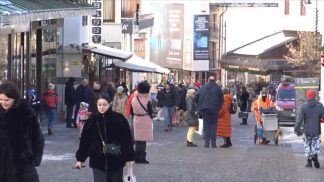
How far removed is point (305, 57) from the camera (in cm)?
5831

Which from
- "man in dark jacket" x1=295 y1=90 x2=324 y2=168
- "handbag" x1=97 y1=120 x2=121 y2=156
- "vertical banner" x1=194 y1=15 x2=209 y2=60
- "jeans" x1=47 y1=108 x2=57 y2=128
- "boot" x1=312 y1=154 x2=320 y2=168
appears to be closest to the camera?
"handbag" x1=97 y1=120 x2=121 y2=156

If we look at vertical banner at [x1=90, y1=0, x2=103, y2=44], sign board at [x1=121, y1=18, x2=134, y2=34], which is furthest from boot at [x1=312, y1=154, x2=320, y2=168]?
sign board at [x1=121, y1=18, x2=134, y2=34]

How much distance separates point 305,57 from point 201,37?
83.7 feet

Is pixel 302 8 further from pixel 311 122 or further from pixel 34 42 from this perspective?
pixel 311 122

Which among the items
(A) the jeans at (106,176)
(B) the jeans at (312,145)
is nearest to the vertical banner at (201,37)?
(B) the jeans at (312,145)

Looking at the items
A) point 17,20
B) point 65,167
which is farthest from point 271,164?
point 17,20

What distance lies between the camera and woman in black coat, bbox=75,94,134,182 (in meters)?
10.3

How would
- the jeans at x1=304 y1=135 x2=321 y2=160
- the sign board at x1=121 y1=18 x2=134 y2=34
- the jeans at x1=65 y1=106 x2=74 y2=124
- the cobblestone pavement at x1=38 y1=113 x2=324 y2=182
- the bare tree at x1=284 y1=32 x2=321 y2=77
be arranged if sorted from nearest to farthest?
Answer: the cobblestone pavement at x1=38 y1=113 x2=324 y2=182, the jeans at x1=304 y1=135 x2=321 y2=160, the jeans at x1=65 y1=106 x2=74 y2=124, the sign board at x1=121 y1=18 x2=134 y2=34, the bare tree at x1=284 y1=32 x2=321 y2=77

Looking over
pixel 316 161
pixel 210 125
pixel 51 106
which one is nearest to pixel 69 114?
pixel 51 106

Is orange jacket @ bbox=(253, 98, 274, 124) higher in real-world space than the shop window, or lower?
lower

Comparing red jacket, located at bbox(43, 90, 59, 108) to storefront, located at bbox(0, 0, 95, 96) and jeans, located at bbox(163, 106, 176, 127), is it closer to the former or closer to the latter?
storefront, located at bbox(0, 0, 95, 96)

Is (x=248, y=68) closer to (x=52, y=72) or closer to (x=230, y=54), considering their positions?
(x=230, y=54)

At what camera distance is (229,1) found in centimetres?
9081

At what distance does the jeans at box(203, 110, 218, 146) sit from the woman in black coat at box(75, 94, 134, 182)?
12.1 m
